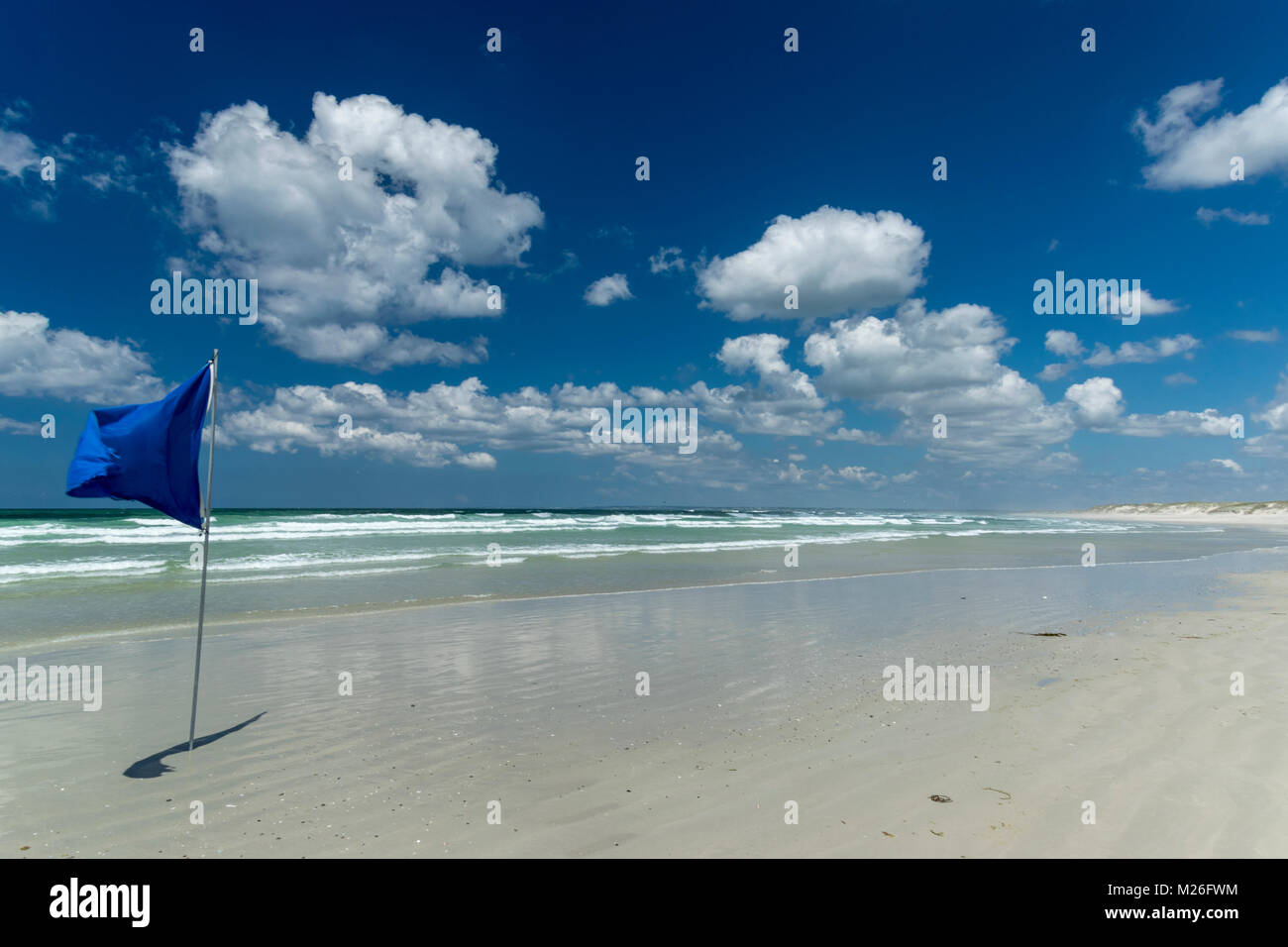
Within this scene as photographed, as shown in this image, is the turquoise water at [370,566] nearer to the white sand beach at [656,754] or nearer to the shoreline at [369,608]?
the shoreline at [369,608]

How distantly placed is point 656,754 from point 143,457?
5.36m

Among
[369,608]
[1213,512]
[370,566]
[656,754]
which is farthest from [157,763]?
[1213,512]

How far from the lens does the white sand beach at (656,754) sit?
444 cm

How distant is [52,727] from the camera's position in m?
6.82

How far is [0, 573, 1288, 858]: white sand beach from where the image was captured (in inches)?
175

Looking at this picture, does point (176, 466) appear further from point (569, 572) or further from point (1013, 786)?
point (569, 572)

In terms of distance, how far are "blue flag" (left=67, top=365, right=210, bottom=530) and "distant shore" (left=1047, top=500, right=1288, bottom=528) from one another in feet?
321

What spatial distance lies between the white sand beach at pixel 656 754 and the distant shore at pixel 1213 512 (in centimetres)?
9110

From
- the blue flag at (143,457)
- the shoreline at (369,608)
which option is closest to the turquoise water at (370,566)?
the shoreline at (369,608)

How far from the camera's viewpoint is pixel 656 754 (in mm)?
5953
